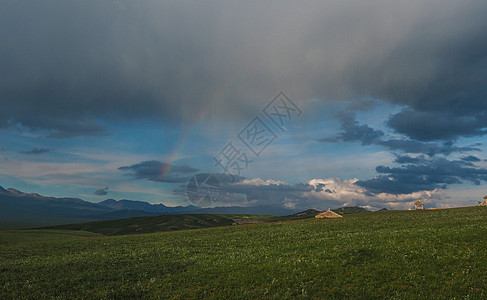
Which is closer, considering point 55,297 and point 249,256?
point 55,297

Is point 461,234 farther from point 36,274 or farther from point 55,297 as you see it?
point 36,274

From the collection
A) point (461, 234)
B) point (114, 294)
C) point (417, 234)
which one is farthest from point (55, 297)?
point (461, 234)

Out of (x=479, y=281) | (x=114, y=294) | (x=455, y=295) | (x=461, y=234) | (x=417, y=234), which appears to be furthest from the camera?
(x=417, y=234)

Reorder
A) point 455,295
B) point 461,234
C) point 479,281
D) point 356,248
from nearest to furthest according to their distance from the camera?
point 455,295
point 479,281
point 356,248
point 461,234

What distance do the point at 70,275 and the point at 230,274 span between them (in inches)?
488

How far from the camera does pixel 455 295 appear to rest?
14789mm

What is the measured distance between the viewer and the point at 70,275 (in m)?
21.6

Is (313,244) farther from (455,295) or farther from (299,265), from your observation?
(455,295)

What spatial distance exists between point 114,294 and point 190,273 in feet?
17.5

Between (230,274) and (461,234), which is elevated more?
(461,234)

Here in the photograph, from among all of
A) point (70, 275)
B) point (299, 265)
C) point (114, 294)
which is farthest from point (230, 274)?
point (70, 275)

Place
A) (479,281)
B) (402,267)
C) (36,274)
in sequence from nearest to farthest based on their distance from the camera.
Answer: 1. (479,281)
2. (402,267)
3. (36,274)

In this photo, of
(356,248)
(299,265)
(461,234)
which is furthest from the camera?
(461,234)

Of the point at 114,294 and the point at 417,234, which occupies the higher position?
the point at 417,234
